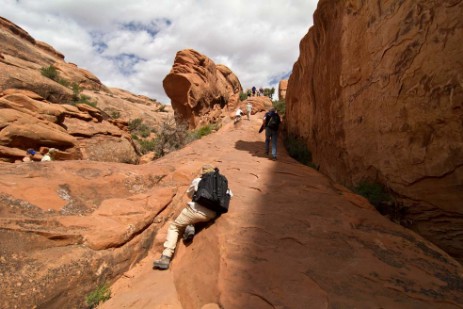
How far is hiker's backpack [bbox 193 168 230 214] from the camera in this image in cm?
396

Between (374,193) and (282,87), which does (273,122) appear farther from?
(282,87)

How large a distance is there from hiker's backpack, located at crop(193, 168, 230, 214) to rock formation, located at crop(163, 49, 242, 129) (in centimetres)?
1772

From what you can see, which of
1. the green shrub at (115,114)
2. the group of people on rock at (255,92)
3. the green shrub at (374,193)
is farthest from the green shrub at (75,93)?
the group of people on rock at (255,92)

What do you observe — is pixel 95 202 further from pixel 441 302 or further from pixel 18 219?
pixel 441 302

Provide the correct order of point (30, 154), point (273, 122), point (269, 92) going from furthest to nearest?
point (269, 92)
point (273, 122)
point (30, 154)

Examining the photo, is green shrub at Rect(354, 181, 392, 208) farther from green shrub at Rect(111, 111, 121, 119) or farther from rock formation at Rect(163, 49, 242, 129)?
green shrub at Rect(111, 111, 121, 119)

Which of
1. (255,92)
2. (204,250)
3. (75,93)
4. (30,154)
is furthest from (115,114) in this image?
(204,250)

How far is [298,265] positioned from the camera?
3.05m

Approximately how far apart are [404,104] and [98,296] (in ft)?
17.8

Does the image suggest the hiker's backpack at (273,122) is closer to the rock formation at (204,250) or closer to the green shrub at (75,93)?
the rock formation at (204,250)

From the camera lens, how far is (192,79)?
74.1ft

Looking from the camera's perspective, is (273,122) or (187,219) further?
(273,122)

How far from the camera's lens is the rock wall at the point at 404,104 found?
3.73m

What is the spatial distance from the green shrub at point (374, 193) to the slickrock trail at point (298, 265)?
271mm
